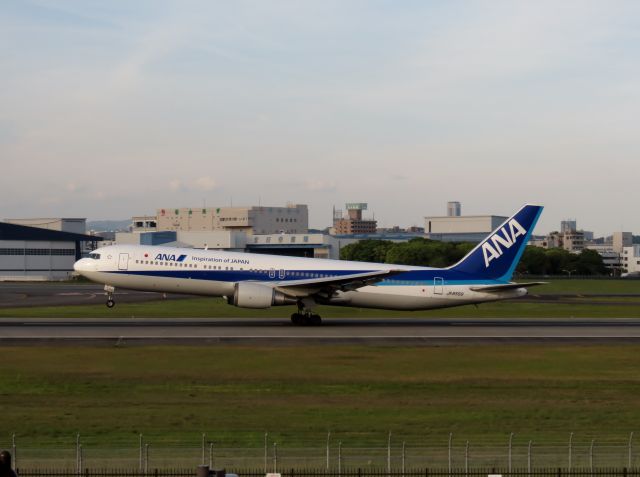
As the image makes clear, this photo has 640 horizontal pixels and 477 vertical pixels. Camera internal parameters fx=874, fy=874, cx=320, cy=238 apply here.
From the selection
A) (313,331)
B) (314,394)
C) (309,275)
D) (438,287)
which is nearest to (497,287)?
(438,287)

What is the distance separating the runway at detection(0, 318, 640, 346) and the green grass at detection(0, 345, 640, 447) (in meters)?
3.37

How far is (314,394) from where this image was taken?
105 ft

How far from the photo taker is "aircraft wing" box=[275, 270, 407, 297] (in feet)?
182

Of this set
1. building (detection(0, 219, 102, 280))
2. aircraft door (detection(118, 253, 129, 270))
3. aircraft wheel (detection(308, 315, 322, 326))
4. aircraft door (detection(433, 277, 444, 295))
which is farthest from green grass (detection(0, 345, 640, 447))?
building (detection(0, 219, 102, 280))

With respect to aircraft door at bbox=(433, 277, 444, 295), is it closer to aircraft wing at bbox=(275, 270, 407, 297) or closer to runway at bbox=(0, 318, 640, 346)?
runway at bbox=(0, 318, 640, 346)

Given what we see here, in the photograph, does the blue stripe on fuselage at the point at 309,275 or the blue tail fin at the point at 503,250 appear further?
the blue tail fin at the point at 503,250

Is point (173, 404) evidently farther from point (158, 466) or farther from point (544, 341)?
point (544, 341)

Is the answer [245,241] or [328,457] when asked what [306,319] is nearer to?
[328,457]

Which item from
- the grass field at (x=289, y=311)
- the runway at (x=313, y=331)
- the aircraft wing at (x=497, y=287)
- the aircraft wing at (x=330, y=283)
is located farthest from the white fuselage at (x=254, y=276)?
the grass field at (x=289, y=311)

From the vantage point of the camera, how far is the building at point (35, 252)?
159m

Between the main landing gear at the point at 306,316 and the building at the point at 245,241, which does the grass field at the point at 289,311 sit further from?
the building at the point at 245,241

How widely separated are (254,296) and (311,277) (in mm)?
4839

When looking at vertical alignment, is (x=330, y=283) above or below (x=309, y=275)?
below

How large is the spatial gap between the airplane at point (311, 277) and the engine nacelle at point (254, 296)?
6cm
